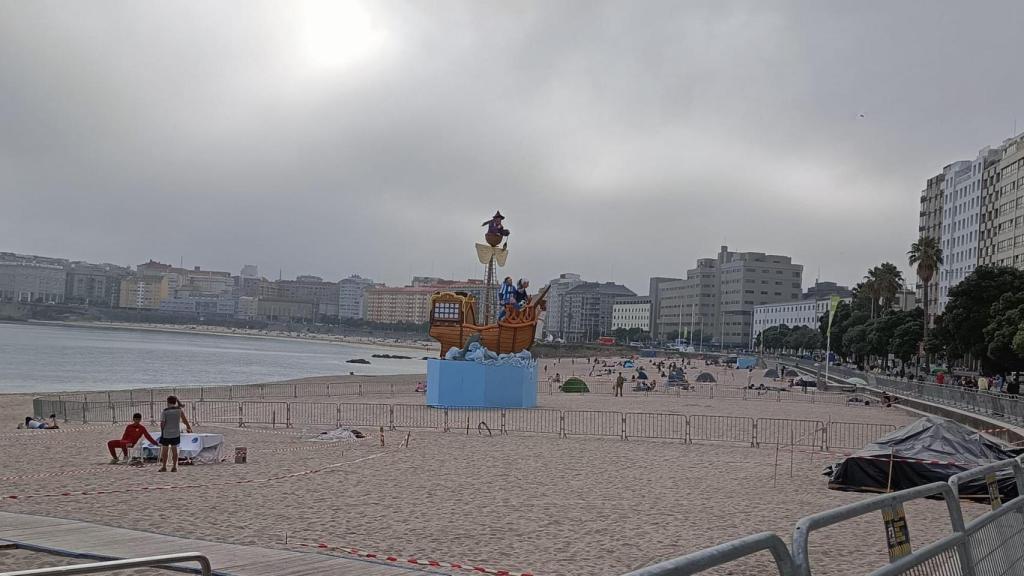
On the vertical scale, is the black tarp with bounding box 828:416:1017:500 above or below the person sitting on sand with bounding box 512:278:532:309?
below

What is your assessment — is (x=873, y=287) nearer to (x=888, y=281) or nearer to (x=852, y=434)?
(x=888, y=281)

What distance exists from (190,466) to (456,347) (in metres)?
19.9

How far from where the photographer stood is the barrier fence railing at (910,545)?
357cm

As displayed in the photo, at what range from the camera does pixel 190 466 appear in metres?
19.6

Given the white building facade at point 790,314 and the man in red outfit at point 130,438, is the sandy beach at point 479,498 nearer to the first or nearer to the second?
the man in red outfit at point 130,438

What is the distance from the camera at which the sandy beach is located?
11859 millimetres

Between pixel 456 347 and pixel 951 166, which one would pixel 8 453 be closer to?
pixel 456 347

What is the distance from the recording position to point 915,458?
16.8 metres

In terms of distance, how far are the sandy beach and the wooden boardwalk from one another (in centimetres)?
109

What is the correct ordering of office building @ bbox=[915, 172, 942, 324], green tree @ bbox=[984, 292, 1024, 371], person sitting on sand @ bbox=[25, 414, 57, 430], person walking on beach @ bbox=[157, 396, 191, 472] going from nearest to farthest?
person walking on beach @ bbox=[157, 396, 191, 472] < person sitting on sand @ bbox=[25, 414, 57, 430] < green tree @ bbox=[984, 292, 1024, 371] < office building @ bbox=[915, 172, 942, 324]

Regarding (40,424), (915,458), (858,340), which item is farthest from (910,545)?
(858,340)

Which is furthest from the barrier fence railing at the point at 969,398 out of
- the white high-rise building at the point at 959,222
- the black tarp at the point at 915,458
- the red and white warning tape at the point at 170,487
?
the white high-rise building at the point at 959,222

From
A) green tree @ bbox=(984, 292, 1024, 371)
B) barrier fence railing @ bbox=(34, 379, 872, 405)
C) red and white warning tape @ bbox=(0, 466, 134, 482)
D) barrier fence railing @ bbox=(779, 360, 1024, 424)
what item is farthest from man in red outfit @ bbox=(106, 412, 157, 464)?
green tree @ bbox=(984, 292, 1024, 371)

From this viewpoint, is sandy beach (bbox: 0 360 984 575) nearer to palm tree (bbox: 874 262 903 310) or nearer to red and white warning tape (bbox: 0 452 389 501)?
red and white warning tape (bbox: 0 452 389 501)
